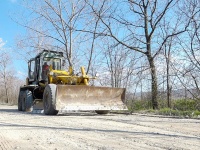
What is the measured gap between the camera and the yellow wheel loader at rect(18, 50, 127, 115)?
38.3 feet

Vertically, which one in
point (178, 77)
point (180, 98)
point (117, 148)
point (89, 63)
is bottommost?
point (117, 148)

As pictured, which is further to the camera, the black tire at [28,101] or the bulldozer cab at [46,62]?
the black tire at [28,101]

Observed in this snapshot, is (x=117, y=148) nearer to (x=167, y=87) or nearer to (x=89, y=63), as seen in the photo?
(x=167, y=87)

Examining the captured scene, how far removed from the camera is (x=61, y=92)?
11773 mm

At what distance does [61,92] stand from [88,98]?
3.90 ft

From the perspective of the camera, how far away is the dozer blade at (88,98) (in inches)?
460

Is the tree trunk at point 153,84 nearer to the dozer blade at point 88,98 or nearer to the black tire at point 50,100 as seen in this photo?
the dozer blade at point 88,98

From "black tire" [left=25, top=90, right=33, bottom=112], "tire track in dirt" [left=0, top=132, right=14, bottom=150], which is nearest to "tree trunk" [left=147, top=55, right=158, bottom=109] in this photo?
"black tire" [left=25, top=90, right=33, bottom=112]

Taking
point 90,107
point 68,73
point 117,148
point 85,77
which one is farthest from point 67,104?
point 117,148

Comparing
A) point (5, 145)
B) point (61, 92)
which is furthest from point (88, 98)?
point (5, 145)

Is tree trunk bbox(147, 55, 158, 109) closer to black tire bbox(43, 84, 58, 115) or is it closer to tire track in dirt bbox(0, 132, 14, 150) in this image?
black tire bbox(43, 84, 58, 115)

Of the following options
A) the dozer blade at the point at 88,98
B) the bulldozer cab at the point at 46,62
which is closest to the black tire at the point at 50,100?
the dozer blade at the point at 88,98

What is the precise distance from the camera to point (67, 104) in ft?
38.3

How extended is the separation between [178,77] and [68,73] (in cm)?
514
